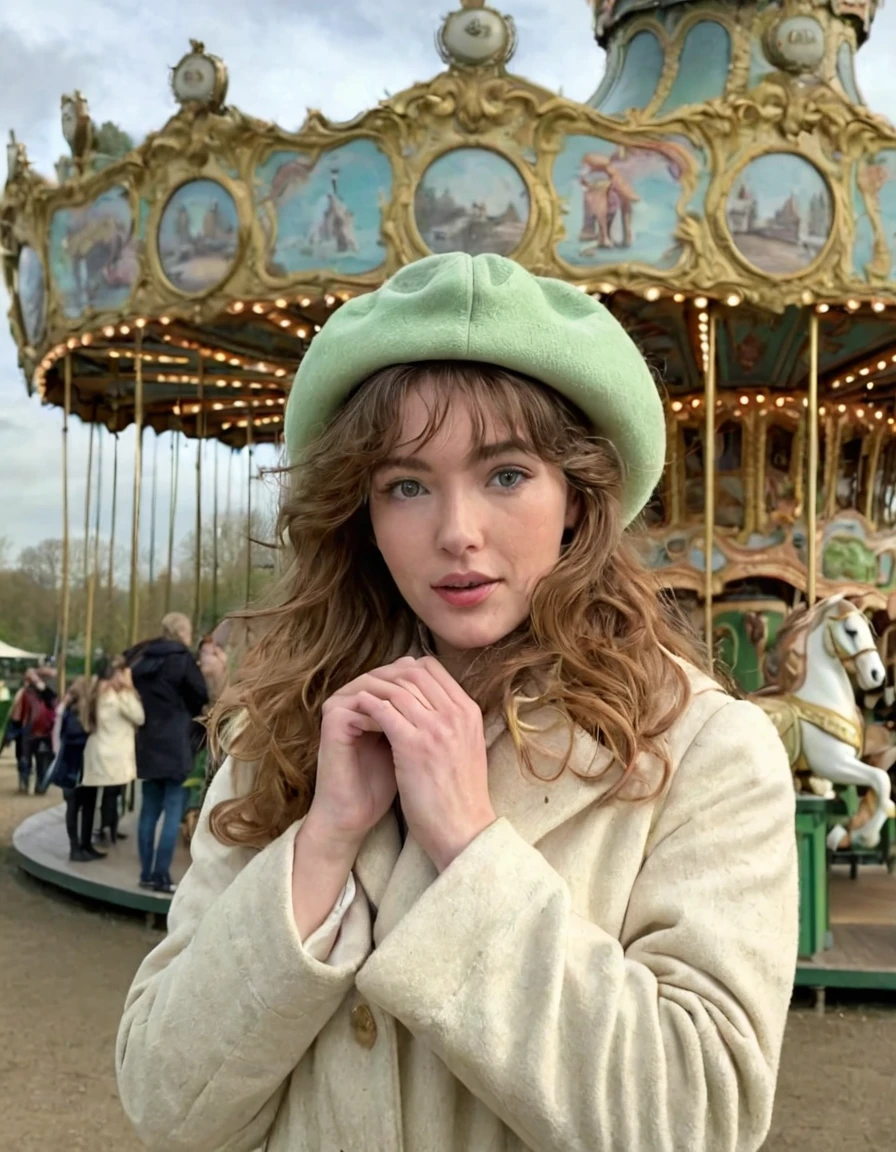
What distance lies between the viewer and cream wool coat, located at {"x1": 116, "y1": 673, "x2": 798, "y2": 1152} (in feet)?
3.11

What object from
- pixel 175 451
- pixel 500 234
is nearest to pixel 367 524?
pixel 500 234

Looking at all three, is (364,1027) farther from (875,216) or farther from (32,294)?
(32,294)

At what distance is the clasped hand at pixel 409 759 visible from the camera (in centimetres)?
102

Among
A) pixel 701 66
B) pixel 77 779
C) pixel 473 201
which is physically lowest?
pixel 77 779

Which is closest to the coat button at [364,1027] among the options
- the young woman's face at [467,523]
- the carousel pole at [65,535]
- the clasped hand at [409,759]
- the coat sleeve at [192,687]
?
the clasped hand at [409,759]

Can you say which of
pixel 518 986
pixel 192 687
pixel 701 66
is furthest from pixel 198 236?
pixel 518 986

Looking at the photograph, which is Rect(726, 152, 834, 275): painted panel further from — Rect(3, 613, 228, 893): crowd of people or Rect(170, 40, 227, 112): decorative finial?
Rect(3, 613, 228, 893): crowd of people

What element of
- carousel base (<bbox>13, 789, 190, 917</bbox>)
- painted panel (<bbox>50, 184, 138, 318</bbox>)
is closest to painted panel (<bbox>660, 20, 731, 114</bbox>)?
painted panel (<bbox>50, 184, 138, 318</bbox>)

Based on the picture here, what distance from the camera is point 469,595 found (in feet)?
3.77

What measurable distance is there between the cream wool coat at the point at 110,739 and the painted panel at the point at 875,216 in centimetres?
575

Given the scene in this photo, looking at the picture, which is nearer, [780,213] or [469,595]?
[469,595]

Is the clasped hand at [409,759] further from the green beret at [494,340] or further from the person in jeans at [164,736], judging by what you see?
the person in jeans at [164,736]

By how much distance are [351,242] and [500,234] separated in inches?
40.1

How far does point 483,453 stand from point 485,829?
1.22 feet
